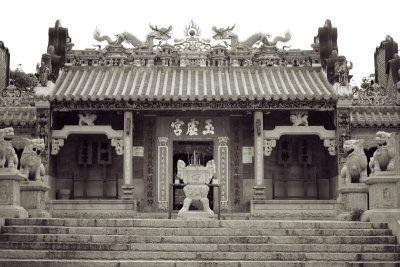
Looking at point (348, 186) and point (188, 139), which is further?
point (188, 139)

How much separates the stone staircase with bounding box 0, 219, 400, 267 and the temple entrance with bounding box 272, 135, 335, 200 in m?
8.10

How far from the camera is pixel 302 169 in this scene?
21000 millimetres

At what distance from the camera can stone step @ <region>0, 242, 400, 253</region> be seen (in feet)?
38.0

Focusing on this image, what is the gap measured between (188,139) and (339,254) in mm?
9533

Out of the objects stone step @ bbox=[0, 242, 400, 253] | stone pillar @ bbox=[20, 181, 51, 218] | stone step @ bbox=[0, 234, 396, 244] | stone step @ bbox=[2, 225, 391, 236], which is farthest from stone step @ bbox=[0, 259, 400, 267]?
stone pillar @ bbox=[20, 181, 51, 218]

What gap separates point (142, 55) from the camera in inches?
846

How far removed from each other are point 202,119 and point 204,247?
9.31m

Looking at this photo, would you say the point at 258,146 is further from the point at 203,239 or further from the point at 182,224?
the point at 203,239

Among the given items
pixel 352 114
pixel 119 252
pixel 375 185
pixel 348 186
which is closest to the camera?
pixel 119 252

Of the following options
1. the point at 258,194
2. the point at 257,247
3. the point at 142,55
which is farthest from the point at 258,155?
the point at 257,247

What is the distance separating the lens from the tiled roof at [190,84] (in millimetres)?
19578

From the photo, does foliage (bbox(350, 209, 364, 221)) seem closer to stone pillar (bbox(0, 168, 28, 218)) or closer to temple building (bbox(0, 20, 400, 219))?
temple building (bbox(0, 20, 400, 219))

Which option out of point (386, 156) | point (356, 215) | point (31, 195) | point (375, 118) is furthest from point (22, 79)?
point (386, 156)

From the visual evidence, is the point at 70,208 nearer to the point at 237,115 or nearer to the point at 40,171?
the point at 40,171
